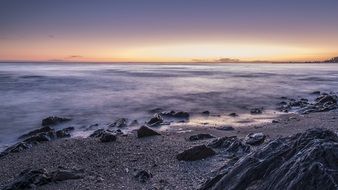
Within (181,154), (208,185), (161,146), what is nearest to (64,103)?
(161,146)

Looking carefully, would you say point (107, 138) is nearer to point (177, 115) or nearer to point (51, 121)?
point (51, 121)

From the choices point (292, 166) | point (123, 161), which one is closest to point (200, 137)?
point (123, 161)

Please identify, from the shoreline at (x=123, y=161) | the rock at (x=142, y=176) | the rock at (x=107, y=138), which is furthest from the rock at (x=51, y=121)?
the rock at (x=142, y=176)

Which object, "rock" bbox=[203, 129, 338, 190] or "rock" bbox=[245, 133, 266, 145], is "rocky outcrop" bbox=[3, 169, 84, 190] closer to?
"rock" bbox=[203, 129, 338, 190]

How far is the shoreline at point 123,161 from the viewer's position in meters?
8.15

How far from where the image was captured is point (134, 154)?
1078cm

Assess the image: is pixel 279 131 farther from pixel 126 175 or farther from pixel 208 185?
pixel 208 185

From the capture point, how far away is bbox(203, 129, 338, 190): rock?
4.18m

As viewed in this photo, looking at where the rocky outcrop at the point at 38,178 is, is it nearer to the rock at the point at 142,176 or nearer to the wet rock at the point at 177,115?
the rock at the point at 142,176

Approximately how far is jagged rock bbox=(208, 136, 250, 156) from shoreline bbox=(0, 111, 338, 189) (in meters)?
0.47

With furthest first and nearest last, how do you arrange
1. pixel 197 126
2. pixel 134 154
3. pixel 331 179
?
pixel 197 126, pixel 134 154, pixel 331 179

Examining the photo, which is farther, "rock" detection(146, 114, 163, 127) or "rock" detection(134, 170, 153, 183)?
"rock" detection(146, 114, 163, 127)

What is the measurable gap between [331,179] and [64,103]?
84.7ft

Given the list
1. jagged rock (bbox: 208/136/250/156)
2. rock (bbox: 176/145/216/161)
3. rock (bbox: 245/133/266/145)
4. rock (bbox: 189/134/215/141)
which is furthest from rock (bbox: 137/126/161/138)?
rock (bbox: 245/133/266/145)
